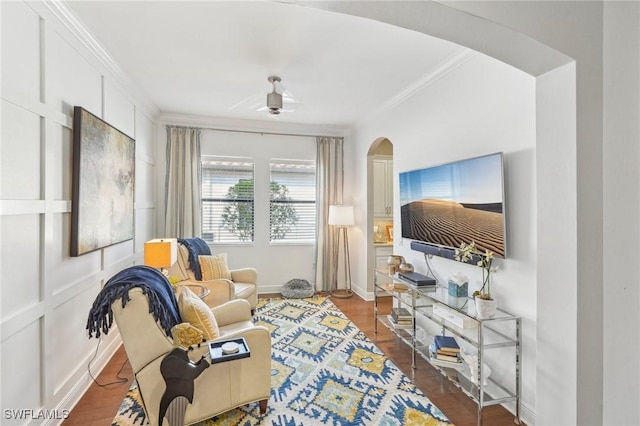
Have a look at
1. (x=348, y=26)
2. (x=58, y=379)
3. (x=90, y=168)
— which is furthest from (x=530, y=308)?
(x=90, y=168)

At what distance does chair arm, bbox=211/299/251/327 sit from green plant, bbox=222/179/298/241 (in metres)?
2.34

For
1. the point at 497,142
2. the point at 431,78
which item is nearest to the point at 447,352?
the point at 497,142

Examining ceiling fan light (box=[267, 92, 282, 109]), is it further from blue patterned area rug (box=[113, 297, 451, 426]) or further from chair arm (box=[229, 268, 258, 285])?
blue patterned area rug (box=[113, 297, 451, 426])

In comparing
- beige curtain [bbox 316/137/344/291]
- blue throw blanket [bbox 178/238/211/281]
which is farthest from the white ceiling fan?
blue throw blanket [bbox 178/238/211/281]

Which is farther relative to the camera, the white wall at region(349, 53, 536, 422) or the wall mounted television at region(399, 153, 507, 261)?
the wall mounted television at region(399, 153, 507, 261)

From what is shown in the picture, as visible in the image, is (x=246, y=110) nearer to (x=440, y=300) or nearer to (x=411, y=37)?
(x=411, y=37)

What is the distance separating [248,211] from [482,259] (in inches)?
140

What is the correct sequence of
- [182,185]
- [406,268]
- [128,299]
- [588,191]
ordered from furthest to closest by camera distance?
[182,185] < [406,268] < [128,299] < [588,191]

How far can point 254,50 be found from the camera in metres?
2.59

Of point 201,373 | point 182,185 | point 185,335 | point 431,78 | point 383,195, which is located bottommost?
point 201,373

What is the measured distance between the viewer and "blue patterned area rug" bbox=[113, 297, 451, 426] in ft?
6.68

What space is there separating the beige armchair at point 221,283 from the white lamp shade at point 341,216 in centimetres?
147

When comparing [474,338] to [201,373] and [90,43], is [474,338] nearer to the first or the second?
Answer: [201,373]

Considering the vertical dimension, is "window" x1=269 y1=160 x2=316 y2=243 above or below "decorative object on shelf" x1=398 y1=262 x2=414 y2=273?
above
